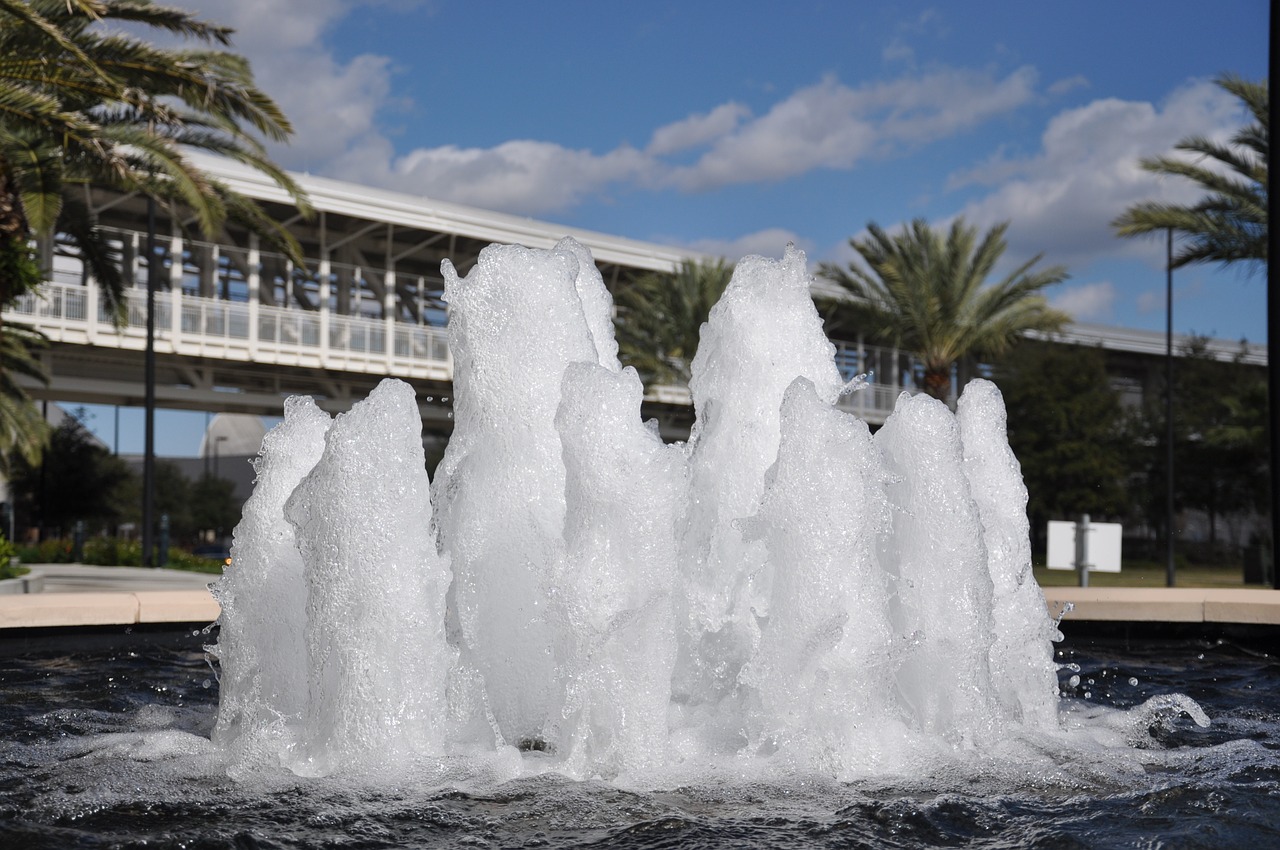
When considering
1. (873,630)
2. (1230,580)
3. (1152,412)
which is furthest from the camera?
(1152,412)

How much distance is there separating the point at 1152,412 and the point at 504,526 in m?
36.9

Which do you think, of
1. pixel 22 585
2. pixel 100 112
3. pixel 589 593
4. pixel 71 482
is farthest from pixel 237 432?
pixel 589 593

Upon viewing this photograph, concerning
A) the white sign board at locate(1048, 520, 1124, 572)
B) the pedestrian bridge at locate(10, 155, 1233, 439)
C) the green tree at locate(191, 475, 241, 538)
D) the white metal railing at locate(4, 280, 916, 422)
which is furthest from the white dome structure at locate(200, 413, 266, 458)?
the white sign board at locate(1048, 520, 1124, 572)

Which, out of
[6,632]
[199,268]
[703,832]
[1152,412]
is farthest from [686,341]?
[703,832]

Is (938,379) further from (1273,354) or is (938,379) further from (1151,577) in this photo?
(1273,354)

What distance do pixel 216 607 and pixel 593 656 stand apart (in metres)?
4.99

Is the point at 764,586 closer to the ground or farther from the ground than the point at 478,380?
closer to the ground

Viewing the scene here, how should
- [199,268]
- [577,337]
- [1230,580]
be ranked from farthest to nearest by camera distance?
[1230,580] < [199,268] < [577,337]

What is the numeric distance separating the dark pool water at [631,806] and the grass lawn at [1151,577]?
20.9 metres

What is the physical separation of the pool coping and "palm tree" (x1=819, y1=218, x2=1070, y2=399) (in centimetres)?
1887

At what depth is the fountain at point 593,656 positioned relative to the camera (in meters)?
3.97

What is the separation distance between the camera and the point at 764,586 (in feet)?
18.7

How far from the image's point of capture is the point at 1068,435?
36.5 meters

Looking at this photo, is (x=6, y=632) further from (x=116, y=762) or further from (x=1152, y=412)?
(x=1152, y=412)
